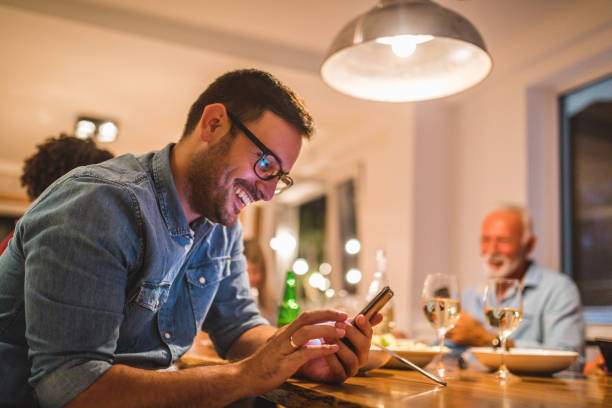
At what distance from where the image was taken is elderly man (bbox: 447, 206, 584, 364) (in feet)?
6.27

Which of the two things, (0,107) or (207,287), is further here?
(0,107)

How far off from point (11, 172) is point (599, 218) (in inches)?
308

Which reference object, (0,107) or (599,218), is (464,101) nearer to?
(599,218)

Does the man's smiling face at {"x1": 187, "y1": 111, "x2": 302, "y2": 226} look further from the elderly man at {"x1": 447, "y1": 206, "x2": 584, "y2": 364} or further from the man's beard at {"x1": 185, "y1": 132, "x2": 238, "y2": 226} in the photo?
the elderly man at {"x1": 447, "y1": 206, "x2": 584, "y2": 364}

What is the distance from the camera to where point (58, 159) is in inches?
70.4

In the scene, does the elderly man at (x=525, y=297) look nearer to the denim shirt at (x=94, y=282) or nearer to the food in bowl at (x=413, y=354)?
the food in bowl at (x=413, y=354)

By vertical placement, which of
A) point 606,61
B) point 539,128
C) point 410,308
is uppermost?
point 606,61

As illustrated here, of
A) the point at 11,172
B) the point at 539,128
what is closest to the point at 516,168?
the point at 539,128

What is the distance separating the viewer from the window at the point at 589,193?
10.7 ft

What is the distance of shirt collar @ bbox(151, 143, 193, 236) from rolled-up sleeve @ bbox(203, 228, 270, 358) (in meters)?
0.35

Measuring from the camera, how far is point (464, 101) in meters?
4.42

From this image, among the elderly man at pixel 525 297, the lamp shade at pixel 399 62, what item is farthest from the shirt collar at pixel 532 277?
the lamp shade at pixel 399 62

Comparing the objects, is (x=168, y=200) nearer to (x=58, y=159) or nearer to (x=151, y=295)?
(x=151, y=295)

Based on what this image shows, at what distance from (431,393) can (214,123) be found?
0.79 meters
